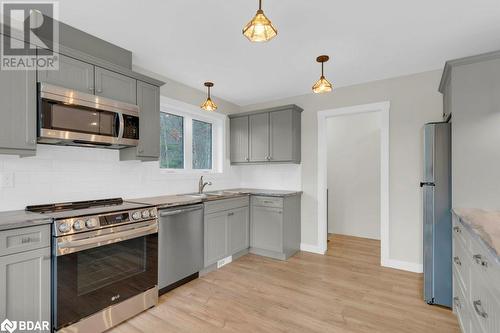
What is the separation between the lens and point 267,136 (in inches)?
165

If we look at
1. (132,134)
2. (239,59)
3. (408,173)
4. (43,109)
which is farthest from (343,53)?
(43,109)

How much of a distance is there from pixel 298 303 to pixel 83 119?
2.66 metres

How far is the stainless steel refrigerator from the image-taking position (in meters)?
2.40

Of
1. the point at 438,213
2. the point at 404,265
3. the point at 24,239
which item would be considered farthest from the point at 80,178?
the point at 404,265

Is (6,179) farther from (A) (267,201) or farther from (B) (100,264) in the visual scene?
(A) (267,201)

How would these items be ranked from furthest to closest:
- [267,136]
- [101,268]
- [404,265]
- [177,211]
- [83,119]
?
[267,136] < [404,265] < [177,211] < [83,119] < [101,268]

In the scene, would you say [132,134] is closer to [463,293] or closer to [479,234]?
[479,234]

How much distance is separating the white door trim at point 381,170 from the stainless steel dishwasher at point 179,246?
1975 millimetres

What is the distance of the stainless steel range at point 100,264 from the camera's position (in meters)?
1.80

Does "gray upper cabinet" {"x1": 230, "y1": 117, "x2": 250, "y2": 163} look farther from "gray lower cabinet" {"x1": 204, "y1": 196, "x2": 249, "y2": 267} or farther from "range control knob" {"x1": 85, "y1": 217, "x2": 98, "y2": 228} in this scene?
"range control knob" {"x1": 85, "y1": 217, "x2": 98, "y2": 228}

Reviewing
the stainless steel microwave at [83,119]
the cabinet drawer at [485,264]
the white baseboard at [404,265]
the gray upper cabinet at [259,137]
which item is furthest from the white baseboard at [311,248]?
the stainless steel microwave at [83,119]

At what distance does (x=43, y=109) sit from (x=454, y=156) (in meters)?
3.55

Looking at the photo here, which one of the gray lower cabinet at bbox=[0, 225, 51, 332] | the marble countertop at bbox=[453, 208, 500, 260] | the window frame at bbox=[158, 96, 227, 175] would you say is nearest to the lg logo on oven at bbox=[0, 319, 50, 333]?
the gray lower cabinet at bbox=[0, 225, 51, 332]

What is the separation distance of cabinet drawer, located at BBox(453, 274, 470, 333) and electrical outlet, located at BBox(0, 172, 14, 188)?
3673 millimetres
